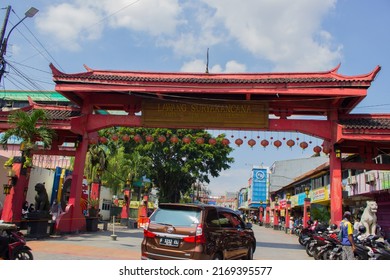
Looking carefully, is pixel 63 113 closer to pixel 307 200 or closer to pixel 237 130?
pixel 237 130

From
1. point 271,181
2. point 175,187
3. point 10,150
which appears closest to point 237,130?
point 175,187

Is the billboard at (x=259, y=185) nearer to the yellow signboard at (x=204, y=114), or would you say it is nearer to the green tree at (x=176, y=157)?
the green tree at (x=176, y=157)

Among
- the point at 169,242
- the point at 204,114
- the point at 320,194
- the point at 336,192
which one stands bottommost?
the point at 169,242

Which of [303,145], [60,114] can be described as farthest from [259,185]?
[60,114]

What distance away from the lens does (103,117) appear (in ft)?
54.0

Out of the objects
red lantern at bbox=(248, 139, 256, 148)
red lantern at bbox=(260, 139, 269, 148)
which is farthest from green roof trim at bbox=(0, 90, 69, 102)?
red lantern at bbox=(260, 139, 269, 148)

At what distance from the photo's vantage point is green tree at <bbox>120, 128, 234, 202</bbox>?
3269 centimetres

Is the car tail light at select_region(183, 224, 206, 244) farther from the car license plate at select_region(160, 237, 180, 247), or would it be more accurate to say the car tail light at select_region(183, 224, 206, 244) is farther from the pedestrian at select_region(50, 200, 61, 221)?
the pedestrian at select_region(50, 200, 61, 221)

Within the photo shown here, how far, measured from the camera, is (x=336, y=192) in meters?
14.6

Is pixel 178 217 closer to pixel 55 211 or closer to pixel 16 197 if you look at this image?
pixel 16 197

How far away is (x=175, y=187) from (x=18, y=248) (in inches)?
1143

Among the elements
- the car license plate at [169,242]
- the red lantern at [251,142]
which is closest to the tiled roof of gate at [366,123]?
the red lantern at [251,142]

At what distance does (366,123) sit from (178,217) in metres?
11.0

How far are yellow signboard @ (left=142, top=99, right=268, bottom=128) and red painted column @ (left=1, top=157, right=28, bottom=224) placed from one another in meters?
5.49
